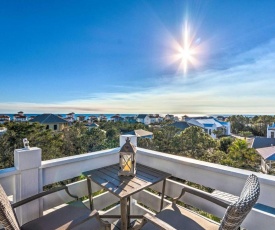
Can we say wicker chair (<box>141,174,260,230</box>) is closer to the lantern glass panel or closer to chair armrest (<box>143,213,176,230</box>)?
chair armrest (<box>143,213,176,230</box>)

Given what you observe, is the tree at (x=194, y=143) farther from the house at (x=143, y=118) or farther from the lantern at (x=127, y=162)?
the house at (x=143, y=118)

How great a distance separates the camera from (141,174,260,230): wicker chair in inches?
38.8

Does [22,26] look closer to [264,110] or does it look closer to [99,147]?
[99,147]

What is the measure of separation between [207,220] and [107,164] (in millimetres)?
1319

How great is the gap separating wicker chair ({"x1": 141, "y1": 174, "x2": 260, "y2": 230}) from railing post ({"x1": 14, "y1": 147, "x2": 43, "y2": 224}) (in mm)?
1077

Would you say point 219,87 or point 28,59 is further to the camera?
point 219,87

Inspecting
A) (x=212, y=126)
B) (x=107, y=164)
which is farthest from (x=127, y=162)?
(x=212, y=126)

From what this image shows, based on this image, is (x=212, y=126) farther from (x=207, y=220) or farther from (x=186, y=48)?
(x=207, y=220)

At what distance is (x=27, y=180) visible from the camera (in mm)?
1672

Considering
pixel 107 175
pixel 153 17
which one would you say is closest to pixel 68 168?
pixel 107 175

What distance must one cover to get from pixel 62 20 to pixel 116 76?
5.17 m

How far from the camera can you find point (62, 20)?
5.54 metres

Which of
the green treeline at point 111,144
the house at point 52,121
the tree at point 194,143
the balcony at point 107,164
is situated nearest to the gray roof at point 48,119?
the house at point 52,121

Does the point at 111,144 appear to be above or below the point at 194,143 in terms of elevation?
below
